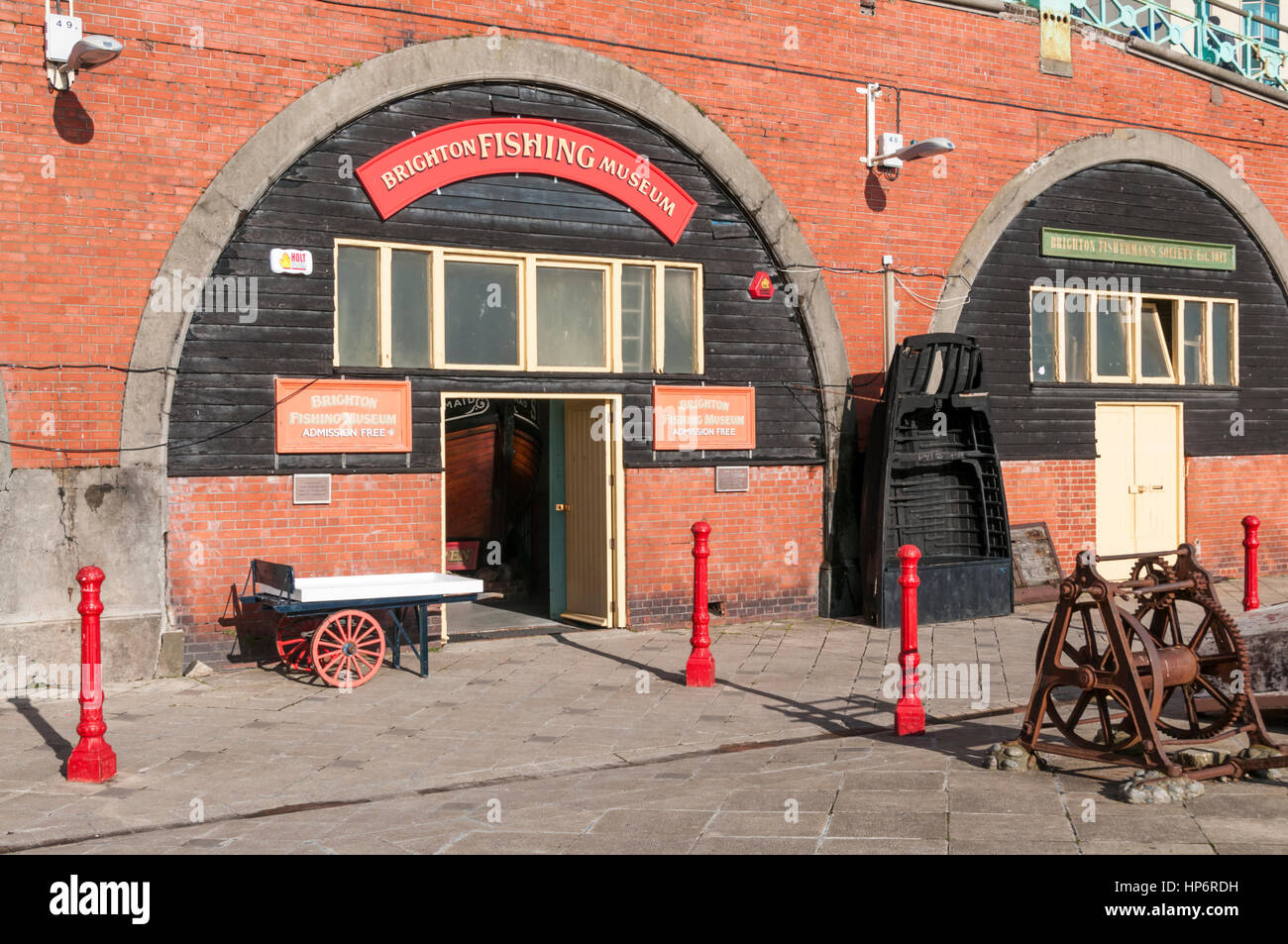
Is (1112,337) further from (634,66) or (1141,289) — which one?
(634,66)

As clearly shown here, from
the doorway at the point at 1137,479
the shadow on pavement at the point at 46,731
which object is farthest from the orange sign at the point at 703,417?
the shadow on pavement at the point at 46,731

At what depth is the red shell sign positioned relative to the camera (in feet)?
37.8

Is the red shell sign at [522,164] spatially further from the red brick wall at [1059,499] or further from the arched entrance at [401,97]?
the red brick wall at [1059,499]

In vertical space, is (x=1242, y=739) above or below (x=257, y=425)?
below

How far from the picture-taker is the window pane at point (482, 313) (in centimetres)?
1191

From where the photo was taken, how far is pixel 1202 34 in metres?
17.7

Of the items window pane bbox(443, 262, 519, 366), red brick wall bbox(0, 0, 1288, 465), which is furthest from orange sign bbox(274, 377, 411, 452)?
red brick wall bbox(0, 0, 1288, 465)

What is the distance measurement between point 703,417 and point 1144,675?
6.57 meters

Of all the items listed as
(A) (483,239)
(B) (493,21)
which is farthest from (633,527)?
(B) (493,21)

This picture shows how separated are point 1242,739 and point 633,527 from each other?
627 cm

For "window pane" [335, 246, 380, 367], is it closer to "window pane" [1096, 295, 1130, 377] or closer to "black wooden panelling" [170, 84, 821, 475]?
"black wooden panelling" [170, 84, 821, 475]

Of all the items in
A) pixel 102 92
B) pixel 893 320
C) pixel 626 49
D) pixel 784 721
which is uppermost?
pixel 626 49

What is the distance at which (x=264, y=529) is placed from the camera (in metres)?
11.0

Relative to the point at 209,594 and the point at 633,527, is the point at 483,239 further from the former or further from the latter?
the point at 209,594
